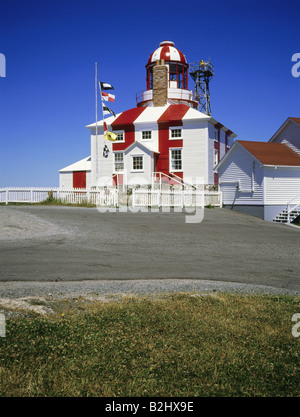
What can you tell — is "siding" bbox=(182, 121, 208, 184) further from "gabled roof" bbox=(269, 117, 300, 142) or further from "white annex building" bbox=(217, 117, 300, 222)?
"gabled roof" bbox=(269, 117, 300, 142)

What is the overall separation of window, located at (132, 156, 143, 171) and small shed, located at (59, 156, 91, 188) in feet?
20.8

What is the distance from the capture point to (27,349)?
5008 millimetres

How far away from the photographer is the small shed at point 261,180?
28.7 meters

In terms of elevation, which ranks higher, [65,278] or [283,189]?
[283,189]

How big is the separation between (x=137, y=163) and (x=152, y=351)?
31233 millimetres

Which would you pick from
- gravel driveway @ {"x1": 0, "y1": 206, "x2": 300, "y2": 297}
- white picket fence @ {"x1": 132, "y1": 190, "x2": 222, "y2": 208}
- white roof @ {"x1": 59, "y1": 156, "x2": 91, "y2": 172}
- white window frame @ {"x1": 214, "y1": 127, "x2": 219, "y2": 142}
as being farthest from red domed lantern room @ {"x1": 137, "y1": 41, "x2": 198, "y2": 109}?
gravel driveway @ {"x1": 0, "y1": 206, "x2": 300, "y2": 297}

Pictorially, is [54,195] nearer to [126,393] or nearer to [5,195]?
[5,195]

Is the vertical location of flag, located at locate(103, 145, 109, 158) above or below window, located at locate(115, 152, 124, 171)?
above

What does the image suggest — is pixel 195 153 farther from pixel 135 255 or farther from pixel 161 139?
pixel 135 255

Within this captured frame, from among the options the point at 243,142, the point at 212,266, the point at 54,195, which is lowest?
the point at 212,266

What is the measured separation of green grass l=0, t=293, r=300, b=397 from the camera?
4168mm

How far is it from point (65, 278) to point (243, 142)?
24655 millimetres

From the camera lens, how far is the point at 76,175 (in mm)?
41406
